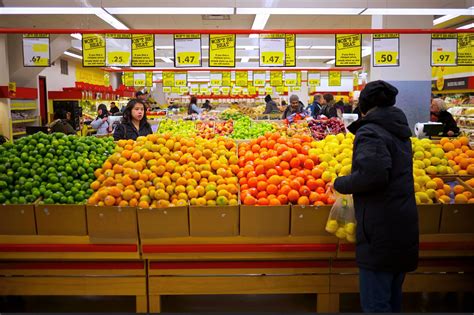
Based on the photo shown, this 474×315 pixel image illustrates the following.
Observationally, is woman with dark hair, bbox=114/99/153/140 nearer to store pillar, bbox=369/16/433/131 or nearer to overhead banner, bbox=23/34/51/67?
overhead banner, bbox=23/34/51/67

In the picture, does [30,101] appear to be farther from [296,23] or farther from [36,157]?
[36,157]

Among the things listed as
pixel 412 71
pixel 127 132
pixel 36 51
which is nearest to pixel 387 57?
pixel 412 71

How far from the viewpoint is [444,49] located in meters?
7.81

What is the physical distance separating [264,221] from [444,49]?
19.5 ft

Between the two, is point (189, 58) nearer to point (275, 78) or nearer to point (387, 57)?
point (387, 57)

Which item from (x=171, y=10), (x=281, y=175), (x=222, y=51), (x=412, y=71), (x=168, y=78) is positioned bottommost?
(x=281, y=175)

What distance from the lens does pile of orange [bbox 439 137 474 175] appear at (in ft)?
13.4

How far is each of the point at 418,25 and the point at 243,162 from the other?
23.3 feet

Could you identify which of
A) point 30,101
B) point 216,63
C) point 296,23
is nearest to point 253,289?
point 216,63

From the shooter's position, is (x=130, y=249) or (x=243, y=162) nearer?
(x=130, y=249)

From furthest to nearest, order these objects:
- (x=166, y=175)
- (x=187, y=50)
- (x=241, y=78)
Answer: (x=241, y=78), (x=187, y=50), (x=166, y=175)

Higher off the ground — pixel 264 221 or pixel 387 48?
pixel 387 48

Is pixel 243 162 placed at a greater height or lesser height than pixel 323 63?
lesser

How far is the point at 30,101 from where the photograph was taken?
48.4ft
